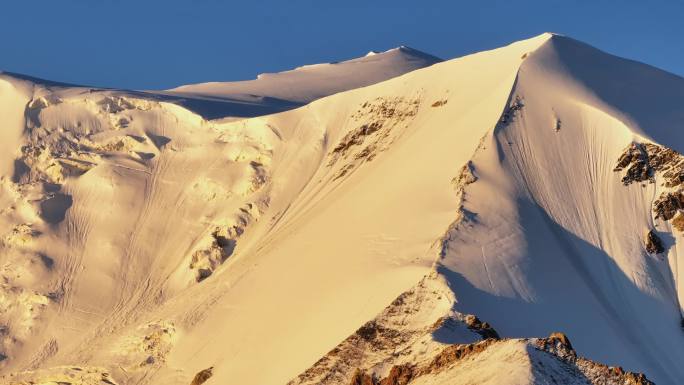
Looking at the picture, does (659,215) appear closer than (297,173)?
Yes

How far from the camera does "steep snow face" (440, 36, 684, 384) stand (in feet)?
179

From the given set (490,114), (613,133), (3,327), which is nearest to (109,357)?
(3,327)

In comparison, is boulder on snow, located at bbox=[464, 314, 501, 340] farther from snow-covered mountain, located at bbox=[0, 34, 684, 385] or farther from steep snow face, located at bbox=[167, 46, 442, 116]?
steep snow face, located at bbox=[167, 46, 442, 116]

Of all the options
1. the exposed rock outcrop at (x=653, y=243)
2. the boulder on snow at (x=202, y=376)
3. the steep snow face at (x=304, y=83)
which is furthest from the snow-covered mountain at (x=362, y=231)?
the steep snow face at (x=304, y=83)

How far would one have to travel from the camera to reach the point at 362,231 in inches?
2511

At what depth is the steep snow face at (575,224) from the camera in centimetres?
5459

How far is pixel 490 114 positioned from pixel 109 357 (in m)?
24.5

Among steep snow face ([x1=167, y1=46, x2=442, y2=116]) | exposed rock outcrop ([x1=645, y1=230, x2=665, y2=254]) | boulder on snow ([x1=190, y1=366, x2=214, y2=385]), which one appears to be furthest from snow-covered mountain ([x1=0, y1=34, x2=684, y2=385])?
steep snow face ([x1=167, y1=46, x2=442, y2=116])

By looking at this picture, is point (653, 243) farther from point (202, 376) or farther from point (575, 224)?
point (202, 376)

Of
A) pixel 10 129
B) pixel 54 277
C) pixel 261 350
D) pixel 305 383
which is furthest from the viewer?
pixel 10 129

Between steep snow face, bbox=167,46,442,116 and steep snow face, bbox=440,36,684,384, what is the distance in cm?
2729

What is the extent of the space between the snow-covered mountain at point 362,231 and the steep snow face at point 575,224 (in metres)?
0.13

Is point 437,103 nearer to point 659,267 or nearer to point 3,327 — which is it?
point 659,267

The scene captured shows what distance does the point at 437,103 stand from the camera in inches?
3039
